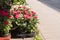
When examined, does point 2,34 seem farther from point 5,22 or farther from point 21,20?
point 21,20

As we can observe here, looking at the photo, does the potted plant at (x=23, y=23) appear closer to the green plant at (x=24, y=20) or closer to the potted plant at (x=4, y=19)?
the green plant at (x=24, y=20)

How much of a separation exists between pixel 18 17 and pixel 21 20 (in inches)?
4.8

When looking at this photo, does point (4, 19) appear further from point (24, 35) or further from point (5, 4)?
point (24, 35)

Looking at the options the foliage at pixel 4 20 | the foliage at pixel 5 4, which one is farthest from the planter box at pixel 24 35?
the foliage at pixel 5 4

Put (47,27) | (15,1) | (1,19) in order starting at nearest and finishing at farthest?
(1,19), (47,27), (15,1)

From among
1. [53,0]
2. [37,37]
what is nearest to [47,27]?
[37,37]

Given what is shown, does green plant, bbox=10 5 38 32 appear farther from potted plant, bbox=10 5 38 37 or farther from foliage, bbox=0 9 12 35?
foliage, bbox=0 9 12 35

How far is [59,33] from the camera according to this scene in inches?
304

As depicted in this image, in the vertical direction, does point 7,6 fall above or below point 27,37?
above

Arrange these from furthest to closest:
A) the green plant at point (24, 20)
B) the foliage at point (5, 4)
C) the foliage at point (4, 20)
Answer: the green plant at point (24, 20) → the foliage at point (5, 4) → the foliage at point (4, 20)

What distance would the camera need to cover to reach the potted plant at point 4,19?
5.48m

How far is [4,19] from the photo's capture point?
5480 millimetres

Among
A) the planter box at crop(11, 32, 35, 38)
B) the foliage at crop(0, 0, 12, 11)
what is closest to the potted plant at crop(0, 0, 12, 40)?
the foliage at crop(0, 0, 12, 11)

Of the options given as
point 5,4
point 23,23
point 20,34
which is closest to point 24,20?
point 23,23
